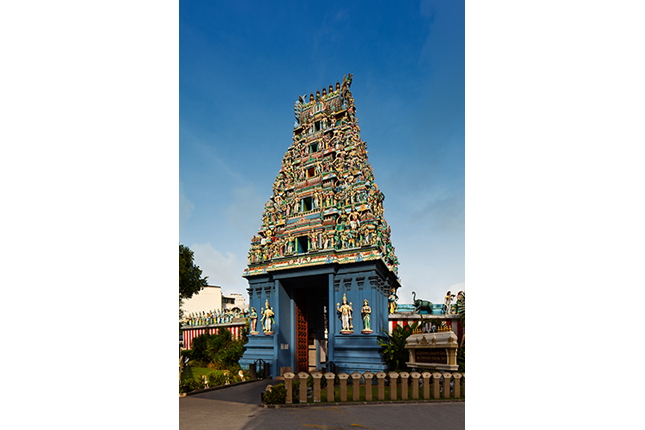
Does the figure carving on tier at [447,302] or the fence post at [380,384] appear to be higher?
the figure carving on tier at [447,302]

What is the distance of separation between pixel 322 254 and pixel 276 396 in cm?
896

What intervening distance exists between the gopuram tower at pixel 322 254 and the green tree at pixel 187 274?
192 inches

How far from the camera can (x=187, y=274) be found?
24266mm

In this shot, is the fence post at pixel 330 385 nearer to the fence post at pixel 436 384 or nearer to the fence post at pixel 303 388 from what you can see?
the fence post at pixel 303 388

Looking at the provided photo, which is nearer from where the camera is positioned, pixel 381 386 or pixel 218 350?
pixel 381 386

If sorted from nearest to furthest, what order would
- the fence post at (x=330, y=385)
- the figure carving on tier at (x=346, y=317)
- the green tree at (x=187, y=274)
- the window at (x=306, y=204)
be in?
the fence post at (x=330, y=385) → the figure carving on tier at (x=346, y=317) → the window at (x=306, y=204) → the green tree at (x=187, y=274)

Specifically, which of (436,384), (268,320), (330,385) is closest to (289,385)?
(330,385)

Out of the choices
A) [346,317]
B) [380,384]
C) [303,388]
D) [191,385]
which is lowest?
[191,385]

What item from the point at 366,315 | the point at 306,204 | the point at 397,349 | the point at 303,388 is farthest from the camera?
the point at 306,204

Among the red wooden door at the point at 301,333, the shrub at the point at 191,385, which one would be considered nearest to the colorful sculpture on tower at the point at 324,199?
the red wooden door at the point at 301,333

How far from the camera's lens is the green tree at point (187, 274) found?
23766 mm

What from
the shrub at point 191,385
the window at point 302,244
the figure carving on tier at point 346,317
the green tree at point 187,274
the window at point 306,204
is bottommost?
the shrub at point 191,385

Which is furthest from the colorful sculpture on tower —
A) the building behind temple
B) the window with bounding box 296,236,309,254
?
the building behind temple

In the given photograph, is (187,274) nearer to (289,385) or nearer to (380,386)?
(289,385)
